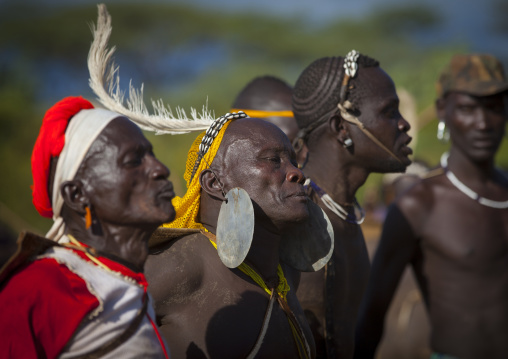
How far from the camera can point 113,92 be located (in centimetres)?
364

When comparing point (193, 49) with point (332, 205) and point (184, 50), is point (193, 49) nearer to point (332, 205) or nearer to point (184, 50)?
point (184, 50)

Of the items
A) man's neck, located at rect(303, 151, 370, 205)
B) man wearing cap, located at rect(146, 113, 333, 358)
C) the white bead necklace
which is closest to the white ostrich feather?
man wearing cap, located at rect(146, 113, 333, 358)

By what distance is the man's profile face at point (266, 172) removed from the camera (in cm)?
336

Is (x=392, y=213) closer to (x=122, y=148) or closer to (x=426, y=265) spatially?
(x=426, y=265)

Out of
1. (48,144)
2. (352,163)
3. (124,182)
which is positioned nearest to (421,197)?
(352,163)

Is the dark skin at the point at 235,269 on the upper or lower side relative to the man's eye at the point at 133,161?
lower

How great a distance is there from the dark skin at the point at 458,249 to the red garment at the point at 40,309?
3.25m

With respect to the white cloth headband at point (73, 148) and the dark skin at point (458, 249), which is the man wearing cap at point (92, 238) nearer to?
the white cloth headband at point (73, 148)

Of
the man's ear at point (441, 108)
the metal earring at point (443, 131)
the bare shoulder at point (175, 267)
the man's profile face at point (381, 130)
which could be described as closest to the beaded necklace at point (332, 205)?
the man's profile face at point (381, 130)

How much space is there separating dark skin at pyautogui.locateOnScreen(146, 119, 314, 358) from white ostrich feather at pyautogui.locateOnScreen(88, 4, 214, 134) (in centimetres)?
39

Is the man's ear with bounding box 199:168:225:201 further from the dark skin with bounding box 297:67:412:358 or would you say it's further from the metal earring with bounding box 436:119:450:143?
the metal earring with bounding box 436:119:450:143

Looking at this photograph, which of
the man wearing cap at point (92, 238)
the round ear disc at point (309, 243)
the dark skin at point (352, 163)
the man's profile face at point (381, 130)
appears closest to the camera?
the man wearing cap at point (92, 238)

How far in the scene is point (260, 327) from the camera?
3254mm

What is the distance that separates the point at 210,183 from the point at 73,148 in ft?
3.54
